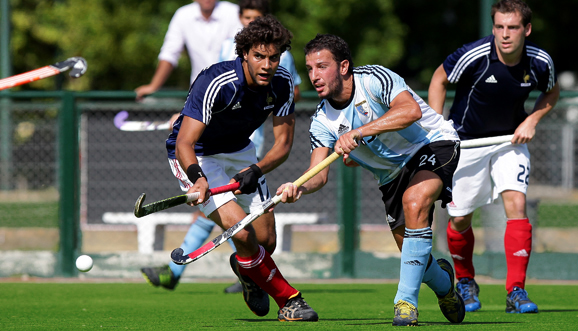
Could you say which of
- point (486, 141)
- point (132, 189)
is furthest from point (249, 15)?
point (132, 189)

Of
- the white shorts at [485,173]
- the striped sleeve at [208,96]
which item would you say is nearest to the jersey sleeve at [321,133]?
the striped sleeve at [208,96]

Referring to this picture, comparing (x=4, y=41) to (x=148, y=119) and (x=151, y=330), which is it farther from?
(x=151, y=330)

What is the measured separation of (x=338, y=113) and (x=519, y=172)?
163 cm

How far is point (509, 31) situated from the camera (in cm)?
544

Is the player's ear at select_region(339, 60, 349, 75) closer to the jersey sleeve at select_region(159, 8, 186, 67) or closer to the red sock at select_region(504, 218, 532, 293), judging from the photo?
the red sock at select_region(504, 218, 532, 293)

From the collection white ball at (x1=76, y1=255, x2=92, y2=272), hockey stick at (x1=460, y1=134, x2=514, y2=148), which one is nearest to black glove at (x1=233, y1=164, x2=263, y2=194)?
white ball at (x1=76, y1=255, x2=92, y2=272)

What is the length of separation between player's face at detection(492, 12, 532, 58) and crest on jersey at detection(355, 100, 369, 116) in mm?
1368

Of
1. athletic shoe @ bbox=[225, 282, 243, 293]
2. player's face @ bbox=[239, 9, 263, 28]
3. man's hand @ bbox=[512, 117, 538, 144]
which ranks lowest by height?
athletic shoe @ bbox=[225, 282, 243, 293]

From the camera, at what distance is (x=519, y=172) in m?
5.66

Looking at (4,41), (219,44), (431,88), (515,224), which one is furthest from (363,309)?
(4,41)

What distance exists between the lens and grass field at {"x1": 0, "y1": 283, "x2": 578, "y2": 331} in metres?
4.77

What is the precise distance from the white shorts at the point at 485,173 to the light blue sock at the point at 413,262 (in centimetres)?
133

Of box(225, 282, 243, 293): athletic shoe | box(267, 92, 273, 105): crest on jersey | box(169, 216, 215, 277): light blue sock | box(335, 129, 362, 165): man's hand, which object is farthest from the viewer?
box(225, 282, 243, 293): athletic shoe

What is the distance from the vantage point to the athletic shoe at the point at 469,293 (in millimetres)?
5715
